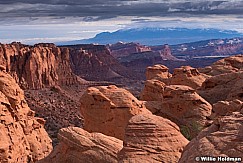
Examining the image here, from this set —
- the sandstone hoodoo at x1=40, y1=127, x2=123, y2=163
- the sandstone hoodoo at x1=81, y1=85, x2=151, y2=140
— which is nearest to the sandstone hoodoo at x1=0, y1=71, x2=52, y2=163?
the sandstone hoodoo at x1=81, y1=85, x2=151, y2=140

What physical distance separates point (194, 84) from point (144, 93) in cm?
603

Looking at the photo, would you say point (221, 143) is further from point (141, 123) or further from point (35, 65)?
point (35, 65)

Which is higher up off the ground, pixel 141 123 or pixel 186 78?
pixel 141 123

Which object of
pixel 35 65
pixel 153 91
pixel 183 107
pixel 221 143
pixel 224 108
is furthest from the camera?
pixel 35 65

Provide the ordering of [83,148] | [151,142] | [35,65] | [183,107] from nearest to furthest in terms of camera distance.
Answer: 1. [151,142]
2. [83,148]
3. [183,107]
4. [35,65]

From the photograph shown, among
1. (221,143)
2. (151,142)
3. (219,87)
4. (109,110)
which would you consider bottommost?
(219,87)

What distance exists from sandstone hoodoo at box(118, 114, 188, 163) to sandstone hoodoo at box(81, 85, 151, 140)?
11909 millimetres

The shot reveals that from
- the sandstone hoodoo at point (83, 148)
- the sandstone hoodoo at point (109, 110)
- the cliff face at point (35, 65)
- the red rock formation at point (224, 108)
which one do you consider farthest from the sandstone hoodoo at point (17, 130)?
the cliff face at point (35, 65)

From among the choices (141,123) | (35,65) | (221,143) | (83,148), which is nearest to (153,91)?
(83,148)

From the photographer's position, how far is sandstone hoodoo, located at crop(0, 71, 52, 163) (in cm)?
3134

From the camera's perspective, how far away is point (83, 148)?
75.2 ft

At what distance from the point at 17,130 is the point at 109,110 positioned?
6642 millimetres

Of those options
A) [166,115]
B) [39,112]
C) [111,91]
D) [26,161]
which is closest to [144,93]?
[166,115]

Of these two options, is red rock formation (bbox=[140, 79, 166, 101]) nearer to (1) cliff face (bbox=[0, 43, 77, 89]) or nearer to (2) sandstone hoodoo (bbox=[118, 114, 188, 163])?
(2) sandstone hoodoo (bbox=[118, 114, 188, 163])
